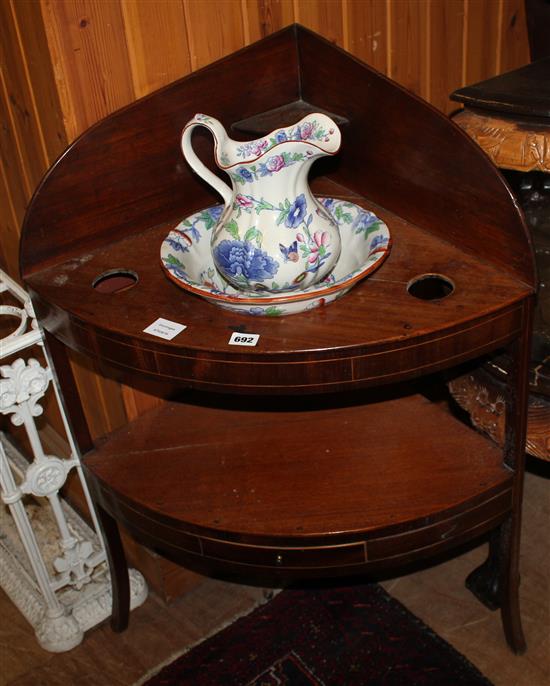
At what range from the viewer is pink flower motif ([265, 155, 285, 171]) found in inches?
40.4

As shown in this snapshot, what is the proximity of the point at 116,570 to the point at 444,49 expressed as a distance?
3.51 ft

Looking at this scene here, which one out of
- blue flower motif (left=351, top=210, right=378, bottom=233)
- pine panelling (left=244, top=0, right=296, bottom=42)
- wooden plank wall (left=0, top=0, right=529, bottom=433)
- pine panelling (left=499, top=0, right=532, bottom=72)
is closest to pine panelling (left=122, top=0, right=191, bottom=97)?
wooden plank wall (left=0, top=0, right=529, bottom=433)

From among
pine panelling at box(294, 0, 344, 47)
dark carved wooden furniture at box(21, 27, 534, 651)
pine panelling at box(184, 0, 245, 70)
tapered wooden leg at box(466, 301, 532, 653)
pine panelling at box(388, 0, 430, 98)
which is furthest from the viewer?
pine panelling at box(388, 0, 430, 98)

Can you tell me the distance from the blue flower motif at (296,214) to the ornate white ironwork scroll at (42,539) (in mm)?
439

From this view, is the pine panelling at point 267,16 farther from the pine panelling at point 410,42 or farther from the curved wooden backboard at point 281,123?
the pine panelling at point 410,42

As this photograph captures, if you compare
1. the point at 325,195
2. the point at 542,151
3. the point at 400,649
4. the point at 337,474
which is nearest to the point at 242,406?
the point at 337,474

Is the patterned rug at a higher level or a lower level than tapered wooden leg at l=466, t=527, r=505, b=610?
lower

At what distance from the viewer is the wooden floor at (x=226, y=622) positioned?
142 cm

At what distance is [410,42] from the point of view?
1.50m

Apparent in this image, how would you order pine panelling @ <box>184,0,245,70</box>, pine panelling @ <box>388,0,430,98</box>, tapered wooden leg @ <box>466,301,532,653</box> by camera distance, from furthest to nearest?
pine panelling @ <box>388,0,430,98</box> → pine panelling @ <box>184,0,245,70</box> → tapered wooden leg @ <box>466,301,532,653</box>

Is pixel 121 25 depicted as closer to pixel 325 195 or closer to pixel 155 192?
pixel 155 192

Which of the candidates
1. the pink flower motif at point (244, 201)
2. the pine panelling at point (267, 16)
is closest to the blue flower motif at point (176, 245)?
the pink flower motif at point (244, 201)

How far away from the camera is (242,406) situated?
1403 mm

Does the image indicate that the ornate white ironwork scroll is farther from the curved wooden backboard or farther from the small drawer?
the small drawer
